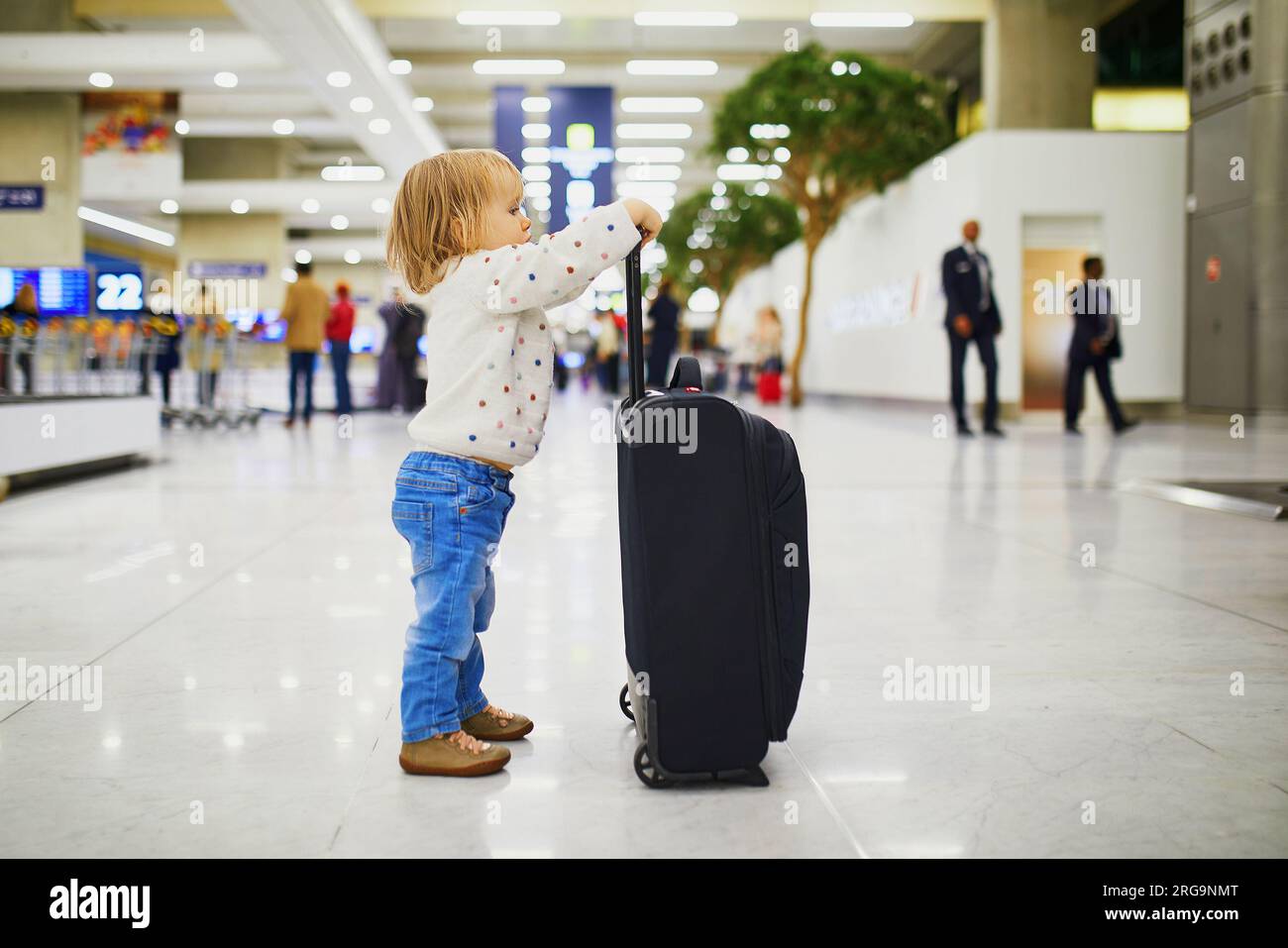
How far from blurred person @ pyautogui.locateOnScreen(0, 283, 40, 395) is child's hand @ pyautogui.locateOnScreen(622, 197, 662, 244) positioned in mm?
10345

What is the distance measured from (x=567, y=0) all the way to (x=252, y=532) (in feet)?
43.7

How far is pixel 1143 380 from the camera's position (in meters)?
15.2

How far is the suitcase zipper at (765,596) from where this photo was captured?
212 centimetres

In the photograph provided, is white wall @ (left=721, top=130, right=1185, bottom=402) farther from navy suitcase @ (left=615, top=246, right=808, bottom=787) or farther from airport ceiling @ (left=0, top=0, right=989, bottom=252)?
navy suitcase @ (left=615, top=246, right=808, bottom=787)

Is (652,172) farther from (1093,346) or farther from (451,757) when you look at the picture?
(451,757)

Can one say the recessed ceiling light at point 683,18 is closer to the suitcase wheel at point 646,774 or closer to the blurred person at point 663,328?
the blurred person at point 663,328

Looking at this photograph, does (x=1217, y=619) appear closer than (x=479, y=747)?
No

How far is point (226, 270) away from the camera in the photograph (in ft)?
101

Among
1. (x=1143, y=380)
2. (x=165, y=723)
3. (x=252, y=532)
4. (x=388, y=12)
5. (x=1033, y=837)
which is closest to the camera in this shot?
(x=1033, y=837)

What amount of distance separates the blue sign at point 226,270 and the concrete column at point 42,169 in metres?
10.6

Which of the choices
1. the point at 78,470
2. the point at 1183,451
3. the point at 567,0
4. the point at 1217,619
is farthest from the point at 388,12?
the point at 1217,619

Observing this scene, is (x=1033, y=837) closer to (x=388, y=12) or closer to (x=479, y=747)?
(x=479, y=747)

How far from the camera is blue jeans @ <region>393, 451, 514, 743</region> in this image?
223 cm
